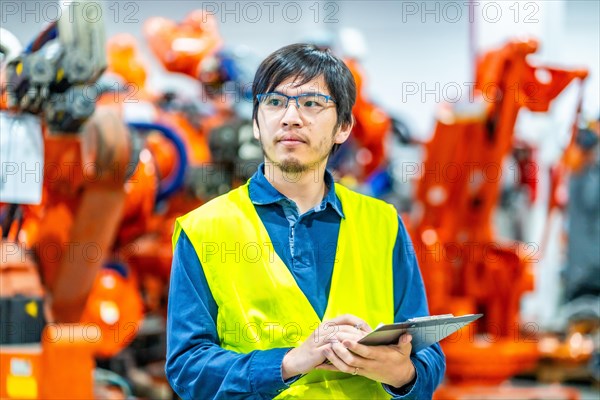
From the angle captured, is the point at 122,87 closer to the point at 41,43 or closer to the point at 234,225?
the point at 41,43

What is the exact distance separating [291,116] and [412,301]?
48 cm

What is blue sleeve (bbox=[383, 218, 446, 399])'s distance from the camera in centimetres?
204

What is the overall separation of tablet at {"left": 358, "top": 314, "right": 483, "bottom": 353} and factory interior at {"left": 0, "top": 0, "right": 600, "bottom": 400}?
0.68ft

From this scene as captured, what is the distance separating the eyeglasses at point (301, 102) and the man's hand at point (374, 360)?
0.49 metres

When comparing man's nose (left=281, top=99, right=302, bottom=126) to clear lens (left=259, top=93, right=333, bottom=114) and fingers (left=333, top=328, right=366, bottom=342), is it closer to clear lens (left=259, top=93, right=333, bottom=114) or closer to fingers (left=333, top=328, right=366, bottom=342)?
clear lens (left=259, top=93, right=333, bottom=114)

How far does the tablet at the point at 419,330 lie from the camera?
5.88 ft

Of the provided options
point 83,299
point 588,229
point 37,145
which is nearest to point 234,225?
point 37,145

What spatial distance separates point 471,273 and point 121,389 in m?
2.00

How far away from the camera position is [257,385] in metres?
1.88

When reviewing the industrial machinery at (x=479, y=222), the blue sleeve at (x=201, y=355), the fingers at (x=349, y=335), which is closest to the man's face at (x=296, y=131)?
the blue sleeve at (x=201, y=355)

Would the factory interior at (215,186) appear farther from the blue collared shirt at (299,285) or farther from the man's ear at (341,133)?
the man's ear at (341,133)

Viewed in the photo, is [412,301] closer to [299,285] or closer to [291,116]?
[299,285]

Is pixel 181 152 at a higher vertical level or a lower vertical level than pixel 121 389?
higher

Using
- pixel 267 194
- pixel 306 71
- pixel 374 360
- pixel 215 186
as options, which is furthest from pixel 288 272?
pixel 215 186
